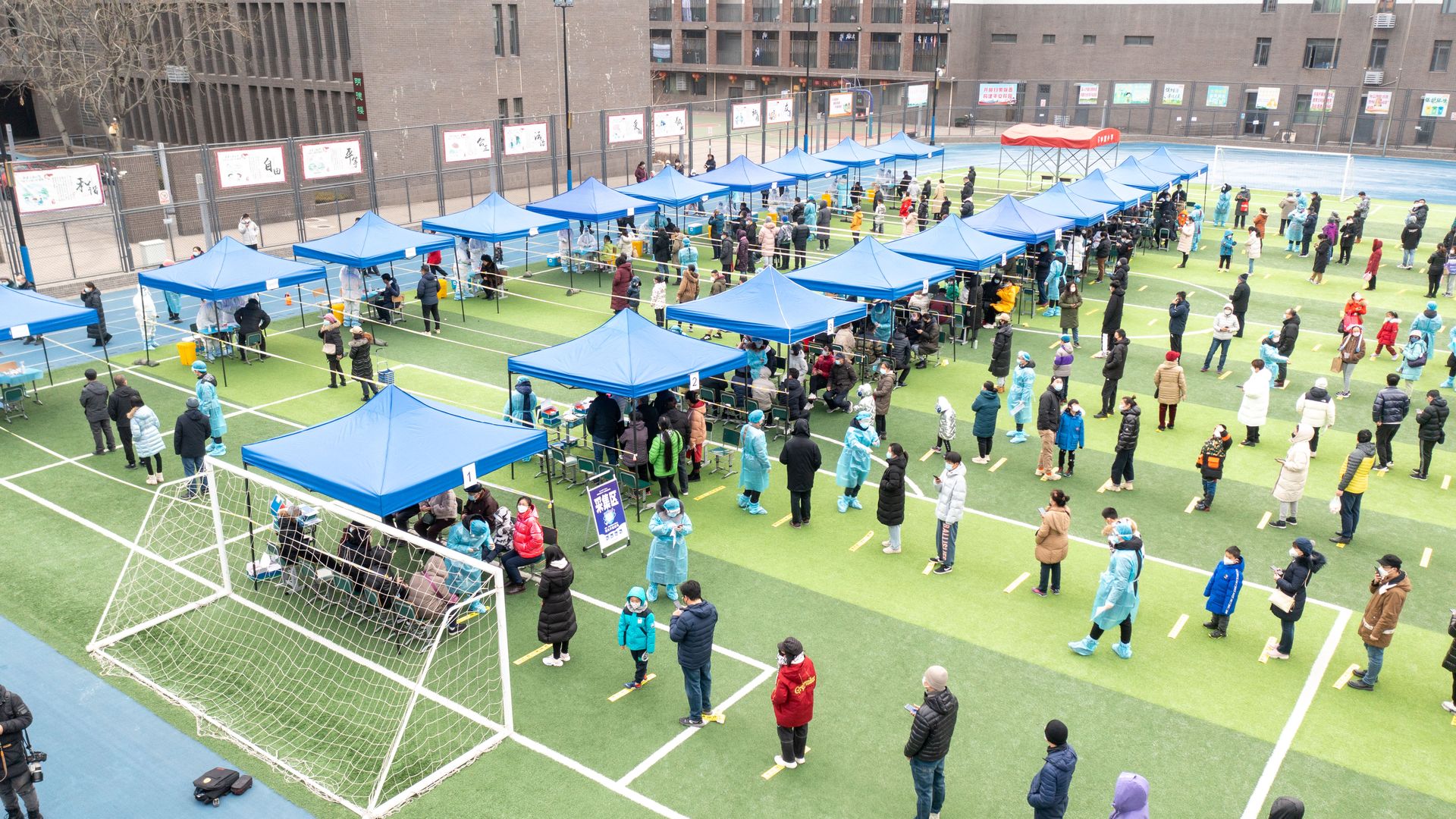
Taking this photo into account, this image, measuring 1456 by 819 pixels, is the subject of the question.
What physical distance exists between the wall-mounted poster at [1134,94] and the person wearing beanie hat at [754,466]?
54597mm

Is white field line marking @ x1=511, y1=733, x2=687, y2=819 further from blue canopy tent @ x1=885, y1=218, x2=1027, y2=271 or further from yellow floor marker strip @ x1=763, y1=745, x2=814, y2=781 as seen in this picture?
blue canopy tent @ x1=885, y1=218, x2=1027, y2=271

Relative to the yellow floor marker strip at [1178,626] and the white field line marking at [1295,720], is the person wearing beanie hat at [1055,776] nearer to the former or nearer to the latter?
the white field line marking at [1295,720]

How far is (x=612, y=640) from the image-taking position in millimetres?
12750

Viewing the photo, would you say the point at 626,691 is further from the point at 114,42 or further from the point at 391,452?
the point at 114,42

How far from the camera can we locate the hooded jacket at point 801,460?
1526 cm

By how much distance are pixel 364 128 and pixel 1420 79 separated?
5738cm

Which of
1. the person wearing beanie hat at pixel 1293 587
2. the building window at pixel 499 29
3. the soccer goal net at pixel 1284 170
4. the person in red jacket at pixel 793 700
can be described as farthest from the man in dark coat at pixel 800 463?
the soccer goal net at pixel 1284 170

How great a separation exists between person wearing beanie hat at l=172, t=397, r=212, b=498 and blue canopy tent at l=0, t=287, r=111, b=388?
18.0 ft

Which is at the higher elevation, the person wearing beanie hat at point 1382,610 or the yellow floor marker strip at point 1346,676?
the person wearing beanie hat at point 1382,610

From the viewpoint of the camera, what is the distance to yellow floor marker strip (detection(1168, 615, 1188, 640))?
12969 mm

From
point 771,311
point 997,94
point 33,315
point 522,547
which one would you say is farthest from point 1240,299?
point 997,94

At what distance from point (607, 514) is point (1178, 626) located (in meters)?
7.73

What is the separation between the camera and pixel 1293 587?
39.4 feet

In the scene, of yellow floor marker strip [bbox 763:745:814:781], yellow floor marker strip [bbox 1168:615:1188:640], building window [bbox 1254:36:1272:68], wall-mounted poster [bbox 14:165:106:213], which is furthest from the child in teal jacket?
building window [bbox 1254:36:1272:68]
